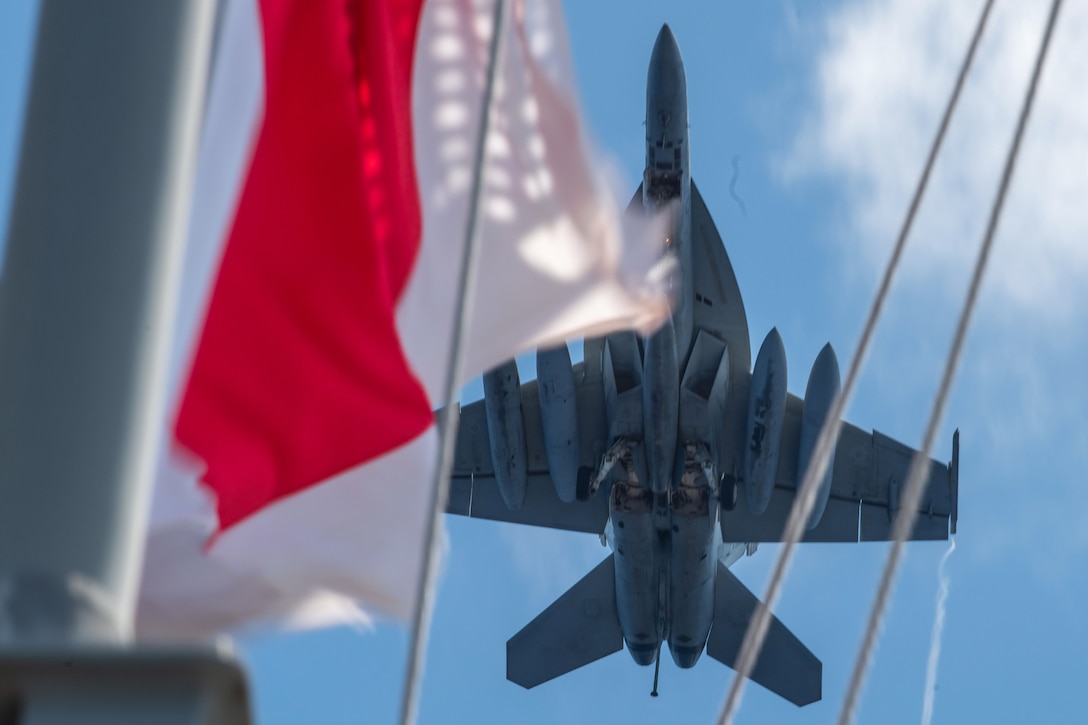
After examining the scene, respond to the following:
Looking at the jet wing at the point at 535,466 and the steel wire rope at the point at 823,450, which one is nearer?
the steel wire rope at the point at 823,450

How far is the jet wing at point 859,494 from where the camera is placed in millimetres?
26188

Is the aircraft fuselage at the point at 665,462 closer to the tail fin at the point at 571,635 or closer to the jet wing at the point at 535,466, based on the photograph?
the jet wing at the point at 535,466

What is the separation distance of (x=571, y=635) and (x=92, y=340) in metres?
26.5

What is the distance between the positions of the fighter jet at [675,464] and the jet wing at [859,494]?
3 centimetres

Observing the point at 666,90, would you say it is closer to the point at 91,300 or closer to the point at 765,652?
the point at 765,652

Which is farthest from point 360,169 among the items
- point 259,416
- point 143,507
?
point 143,507

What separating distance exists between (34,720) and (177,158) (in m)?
1.07

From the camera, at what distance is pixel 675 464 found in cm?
2303

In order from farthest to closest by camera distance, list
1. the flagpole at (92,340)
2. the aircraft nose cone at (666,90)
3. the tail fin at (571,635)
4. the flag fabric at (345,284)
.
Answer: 1. the tail fin at (571,635)
2. the aircraft nose cone at (666,90)
3. the flag fabric at (345,284)
4. the flagpole at (92,340)

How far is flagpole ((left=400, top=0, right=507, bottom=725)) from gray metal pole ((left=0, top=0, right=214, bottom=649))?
72 centimetres

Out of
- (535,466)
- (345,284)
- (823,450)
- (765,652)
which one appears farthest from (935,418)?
(765,652)

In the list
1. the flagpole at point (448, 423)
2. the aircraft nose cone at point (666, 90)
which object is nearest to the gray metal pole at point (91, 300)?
the flagpole at point (448, 423)

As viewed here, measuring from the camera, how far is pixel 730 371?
24578 millimetres

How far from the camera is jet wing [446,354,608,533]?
2431 centimetres
